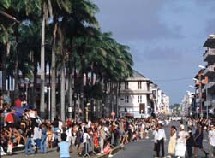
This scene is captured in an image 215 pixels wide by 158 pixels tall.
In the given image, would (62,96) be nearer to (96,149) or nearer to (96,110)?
(96,149)

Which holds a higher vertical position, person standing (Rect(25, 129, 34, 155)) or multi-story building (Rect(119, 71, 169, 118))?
multi-story building (Rect(119, 71, 169, 118))

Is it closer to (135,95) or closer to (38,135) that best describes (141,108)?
(135,95)

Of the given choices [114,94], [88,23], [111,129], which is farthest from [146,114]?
[111,129]

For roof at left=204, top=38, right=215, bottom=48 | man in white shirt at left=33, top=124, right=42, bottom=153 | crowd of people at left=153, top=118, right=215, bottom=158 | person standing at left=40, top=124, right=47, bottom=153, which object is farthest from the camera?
roof at left=204, top=38, right=215, bottom=48

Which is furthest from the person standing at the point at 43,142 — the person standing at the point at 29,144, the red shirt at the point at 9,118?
the red shirt at the point at 9,118

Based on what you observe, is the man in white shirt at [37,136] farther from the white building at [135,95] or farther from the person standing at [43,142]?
the white building at [135,95]

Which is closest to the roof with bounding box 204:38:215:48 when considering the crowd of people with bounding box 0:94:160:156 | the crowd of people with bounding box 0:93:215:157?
the crowd of people with bounding box 0:94:160:156

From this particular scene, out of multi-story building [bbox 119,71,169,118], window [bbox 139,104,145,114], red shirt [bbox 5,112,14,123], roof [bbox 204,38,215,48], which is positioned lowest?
red shirt [bbox 5,112,14,123]

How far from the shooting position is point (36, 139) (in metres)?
31.8

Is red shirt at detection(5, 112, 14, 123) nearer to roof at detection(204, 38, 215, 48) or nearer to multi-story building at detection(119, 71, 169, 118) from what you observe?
roof at detection(204, 38, 215, 48)

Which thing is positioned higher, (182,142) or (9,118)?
(9,118)

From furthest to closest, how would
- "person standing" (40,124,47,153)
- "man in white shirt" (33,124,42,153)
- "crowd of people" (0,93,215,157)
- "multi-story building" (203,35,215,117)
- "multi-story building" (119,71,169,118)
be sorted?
"multi-story building" (119,71,169,118), "multi-story building" (203,35,215,117), "person standing" (40,124,47,153), "man in white shirt" (33,124,42,153), "crowd of people" (0,93,215,157)

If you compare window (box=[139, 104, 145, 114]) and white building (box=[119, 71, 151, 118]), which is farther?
white building (box=[119, 71, 151, 118])

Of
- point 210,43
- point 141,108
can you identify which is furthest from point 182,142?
point 141,108
